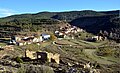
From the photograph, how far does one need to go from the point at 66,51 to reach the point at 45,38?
20104mm

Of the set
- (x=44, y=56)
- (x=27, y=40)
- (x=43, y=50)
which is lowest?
(x=27, y=40)

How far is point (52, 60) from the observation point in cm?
4294

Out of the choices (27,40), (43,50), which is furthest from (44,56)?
(27,40)

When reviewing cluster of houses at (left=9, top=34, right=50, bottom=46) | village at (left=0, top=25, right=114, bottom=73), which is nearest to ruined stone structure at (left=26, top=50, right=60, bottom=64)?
village at (left=0, top=25, right=114, bottom=73)

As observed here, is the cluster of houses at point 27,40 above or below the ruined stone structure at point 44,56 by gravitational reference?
below

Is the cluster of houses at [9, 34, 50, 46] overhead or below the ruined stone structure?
below

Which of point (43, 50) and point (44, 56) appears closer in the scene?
point (44, 56)

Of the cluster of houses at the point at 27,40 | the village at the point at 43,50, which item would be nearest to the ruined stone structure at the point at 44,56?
the village at the point at 43,50

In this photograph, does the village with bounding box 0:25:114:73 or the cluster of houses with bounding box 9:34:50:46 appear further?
the cluster of houses with bounding box 9:34:50:46

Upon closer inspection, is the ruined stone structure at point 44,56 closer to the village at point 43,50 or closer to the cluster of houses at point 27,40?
the village at point 43,50

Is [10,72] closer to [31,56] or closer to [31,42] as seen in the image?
[31,56]

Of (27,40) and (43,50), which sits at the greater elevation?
(43,50)

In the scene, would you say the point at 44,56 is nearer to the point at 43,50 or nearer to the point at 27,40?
the point at 43,50

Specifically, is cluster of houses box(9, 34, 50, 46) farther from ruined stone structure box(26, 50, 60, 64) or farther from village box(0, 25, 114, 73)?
ruined stone structure box(26, 50, 60, 64)
